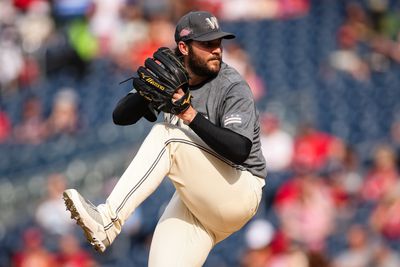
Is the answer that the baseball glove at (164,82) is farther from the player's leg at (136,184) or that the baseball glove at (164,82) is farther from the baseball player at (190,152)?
the player's leg at (136,184)

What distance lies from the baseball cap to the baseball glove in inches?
5.5

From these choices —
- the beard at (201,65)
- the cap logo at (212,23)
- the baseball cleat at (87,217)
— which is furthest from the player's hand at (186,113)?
the baseball cleat at (87,217)

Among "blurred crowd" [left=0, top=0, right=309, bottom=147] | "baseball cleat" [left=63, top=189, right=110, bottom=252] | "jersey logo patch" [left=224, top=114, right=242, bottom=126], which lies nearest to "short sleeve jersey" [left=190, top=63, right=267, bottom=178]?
"jersey logo patch" [left=224, top=114, right=242, bottom=126]

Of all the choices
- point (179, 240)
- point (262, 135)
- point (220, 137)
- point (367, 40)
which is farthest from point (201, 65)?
point (367, 40)

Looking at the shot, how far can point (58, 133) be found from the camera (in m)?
11.6

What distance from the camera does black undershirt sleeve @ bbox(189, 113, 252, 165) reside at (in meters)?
4.88

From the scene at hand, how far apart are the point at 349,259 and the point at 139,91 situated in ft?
14.7

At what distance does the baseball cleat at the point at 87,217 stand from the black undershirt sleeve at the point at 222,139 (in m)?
0.62

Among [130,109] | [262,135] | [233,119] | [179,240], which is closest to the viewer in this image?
[233,119]

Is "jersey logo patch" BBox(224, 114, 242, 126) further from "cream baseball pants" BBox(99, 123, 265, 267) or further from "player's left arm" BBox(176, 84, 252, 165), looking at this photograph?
"cream baseball pants" BBox(99, 123, 265, 267)

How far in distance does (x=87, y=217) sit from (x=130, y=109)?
0.70m

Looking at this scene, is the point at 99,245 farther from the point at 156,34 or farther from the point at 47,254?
the point at 156,34

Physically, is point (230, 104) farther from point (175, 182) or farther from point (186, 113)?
point (175, 182)

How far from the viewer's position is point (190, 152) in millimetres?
5023
